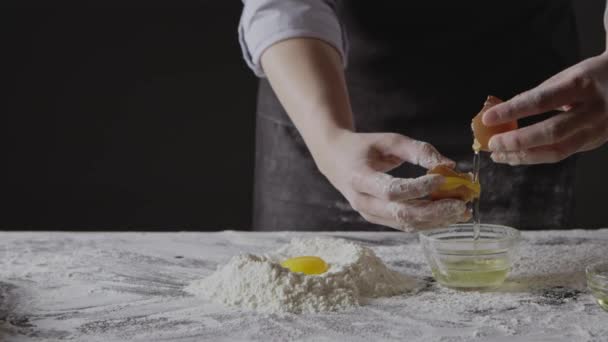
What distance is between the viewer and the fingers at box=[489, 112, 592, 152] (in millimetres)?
1394

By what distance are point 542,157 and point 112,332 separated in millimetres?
719

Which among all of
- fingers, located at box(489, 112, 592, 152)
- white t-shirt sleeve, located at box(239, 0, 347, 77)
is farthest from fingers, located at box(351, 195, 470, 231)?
white t-shirt sleeve, located at box(239, 0, 347, 77)

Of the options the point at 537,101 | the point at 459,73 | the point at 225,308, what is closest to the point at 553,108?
the point at 537,101

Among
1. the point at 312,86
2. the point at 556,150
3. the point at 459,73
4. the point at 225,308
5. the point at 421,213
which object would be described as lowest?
the point at 225,308

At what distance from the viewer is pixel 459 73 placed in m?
2.14

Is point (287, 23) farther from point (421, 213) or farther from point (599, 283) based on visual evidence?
point (599, 283)

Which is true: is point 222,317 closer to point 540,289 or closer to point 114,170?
point 540,289

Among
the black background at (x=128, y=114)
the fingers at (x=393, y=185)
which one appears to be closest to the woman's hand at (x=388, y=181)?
the fingers at (x=393, y=185)

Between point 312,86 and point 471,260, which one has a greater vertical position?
point 312,86

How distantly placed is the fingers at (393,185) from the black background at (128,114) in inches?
68.9

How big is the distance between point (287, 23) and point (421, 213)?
61 centimetres

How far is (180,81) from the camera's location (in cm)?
312

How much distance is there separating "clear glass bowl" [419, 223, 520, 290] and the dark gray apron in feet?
2.22

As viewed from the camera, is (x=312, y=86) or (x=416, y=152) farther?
(x=312, y=86)
